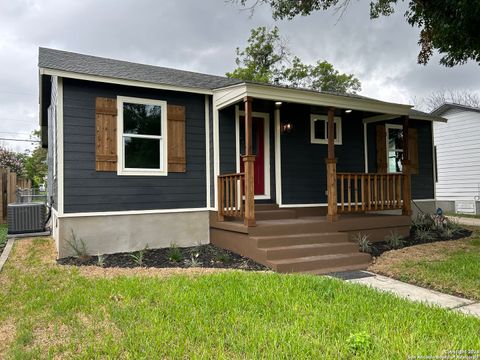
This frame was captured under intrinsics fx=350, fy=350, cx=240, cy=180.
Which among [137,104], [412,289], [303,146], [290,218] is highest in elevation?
[137,104]

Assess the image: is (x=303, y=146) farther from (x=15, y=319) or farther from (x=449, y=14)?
(x=15, y=319)

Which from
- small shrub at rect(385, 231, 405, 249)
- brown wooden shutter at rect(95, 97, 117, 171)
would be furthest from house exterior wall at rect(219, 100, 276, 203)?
small shrub at rect(385, 231, 405, 249)

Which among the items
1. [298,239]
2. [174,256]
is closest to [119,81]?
[174,256]

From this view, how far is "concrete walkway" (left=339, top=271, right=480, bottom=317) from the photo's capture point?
12.1 feet

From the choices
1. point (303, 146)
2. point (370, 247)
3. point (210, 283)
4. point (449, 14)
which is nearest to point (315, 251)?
point (370, 247)

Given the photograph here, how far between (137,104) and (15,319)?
422 cm

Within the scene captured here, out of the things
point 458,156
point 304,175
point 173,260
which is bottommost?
point 173,260

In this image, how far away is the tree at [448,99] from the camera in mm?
32675

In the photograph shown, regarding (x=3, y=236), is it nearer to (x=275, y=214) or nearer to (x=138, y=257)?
(x=138, y=257)

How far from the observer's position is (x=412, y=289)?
14.4 feet

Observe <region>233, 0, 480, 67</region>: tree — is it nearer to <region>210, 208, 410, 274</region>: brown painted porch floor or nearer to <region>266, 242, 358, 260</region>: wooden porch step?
<region>210, 208, 410, 274</region>: brown painted porch floor

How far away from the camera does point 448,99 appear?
3350cm

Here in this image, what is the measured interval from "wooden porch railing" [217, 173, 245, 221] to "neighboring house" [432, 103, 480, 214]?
11.1 meters

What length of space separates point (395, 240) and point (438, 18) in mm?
4249
